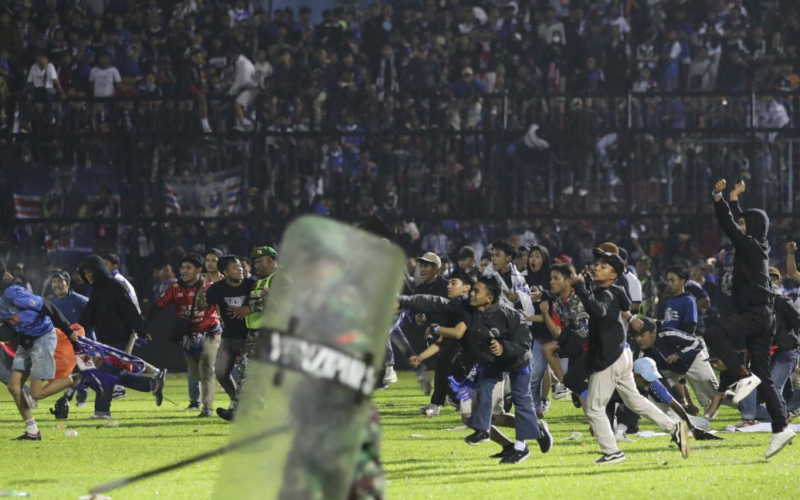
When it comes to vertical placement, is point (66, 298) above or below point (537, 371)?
above

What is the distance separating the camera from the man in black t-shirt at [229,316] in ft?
48.0

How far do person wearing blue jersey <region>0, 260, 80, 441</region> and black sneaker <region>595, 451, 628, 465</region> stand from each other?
5.31 m

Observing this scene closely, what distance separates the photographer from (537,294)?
14.8m

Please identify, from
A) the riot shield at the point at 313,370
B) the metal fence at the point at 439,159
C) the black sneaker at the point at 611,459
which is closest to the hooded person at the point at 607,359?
the black sneaker at the point at 611,459

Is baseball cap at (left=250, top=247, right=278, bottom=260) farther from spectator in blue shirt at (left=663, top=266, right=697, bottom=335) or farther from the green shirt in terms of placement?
spectator in blue shirt at (left=663, top=266, right=697, bottom=335)

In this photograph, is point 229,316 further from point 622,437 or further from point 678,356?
point 678,356

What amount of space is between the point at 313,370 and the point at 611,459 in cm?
652

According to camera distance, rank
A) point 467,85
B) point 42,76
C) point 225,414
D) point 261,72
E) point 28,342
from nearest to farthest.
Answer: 1. point 28,342
2. point 225,414
3. point 467,85
4. point 42,76
5. point 261,72

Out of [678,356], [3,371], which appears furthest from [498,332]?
[3,371]

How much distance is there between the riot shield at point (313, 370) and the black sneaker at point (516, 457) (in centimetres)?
633

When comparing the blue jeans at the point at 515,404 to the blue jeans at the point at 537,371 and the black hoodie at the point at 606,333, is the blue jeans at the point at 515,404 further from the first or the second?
the blue jeans at the point at 537,371

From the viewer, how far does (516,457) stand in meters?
11.1

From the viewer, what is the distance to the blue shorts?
42.6ft

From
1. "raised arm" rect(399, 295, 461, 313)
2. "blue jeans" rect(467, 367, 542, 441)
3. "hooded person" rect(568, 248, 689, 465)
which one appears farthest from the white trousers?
"raised arm" rect(399, 295, 461, 313)
